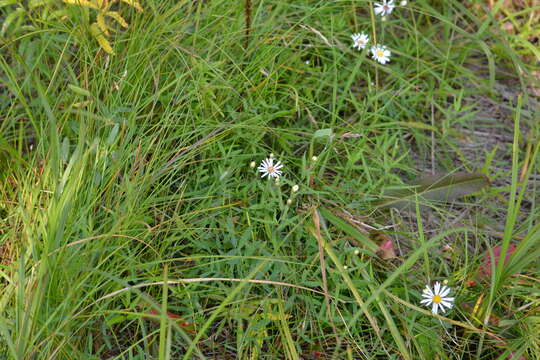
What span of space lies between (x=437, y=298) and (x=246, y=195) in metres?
0.60

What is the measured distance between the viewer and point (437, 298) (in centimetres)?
165

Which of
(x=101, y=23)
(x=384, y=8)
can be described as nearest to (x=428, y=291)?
(x=384, y=8)

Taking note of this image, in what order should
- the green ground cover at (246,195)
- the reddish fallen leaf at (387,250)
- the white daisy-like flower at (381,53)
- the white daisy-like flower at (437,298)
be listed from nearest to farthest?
the green ground cover at (246,195) → the white daisy-like flower at (437,298) → the reddish fallen leaf at (387,250) → the white daisy-like flower at (381,53)

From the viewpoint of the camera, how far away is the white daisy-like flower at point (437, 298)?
1633 mm

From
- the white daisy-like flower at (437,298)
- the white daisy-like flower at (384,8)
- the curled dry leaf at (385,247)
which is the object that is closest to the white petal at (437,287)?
the white daisy-like flower at (437,298)

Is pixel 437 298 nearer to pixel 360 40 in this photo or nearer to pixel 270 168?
pixel 270 168

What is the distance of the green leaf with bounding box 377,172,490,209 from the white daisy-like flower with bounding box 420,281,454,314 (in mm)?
307

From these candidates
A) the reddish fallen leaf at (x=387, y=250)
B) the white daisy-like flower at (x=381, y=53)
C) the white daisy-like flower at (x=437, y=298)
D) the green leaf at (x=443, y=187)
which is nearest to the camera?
the white daisy-like flower at (x=437, y=298)

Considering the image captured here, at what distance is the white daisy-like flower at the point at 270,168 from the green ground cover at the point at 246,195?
4 cm

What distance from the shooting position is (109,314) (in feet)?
5.09

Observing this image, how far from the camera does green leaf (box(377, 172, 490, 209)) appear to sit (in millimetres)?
1901

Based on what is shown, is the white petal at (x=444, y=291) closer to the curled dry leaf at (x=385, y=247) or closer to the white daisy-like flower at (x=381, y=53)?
the curled dry leaf at (x=385, y=247)

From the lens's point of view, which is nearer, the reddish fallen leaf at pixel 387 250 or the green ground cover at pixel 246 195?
the green ground cover at pixel 246 195

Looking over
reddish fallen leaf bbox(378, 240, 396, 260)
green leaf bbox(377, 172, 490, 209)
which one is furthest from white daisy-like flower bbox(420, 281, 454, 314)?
green leaf bbox(377, 172, 490, 209)
